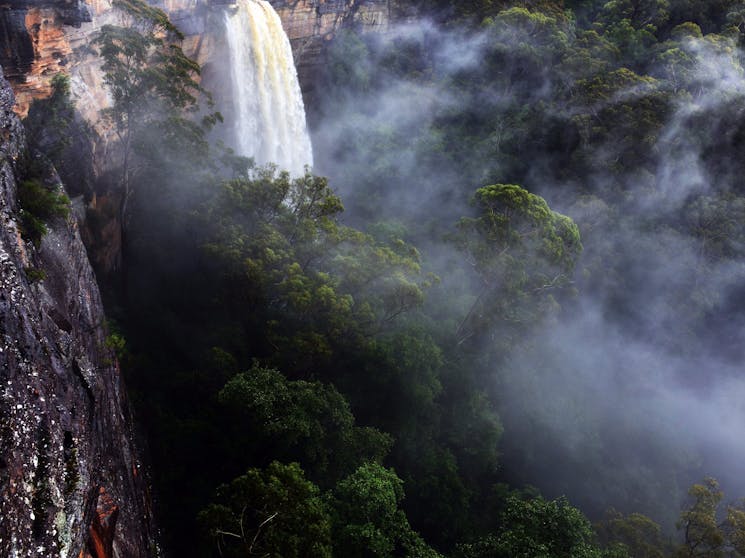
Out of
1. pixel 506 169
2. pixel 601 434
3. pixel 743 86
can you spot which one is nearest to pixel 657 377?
pixel 601 434

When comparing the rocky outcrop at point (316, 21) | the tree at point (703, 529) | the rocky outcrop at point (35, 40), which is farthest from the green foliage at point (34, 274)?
the rocky outcrop at point (316, 21)

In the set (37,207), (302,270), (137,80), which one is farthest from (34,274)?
(137,80)

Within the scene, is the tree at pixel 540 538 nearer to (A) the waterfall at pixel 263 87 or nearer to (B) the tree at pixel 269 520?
(B) the tree at pixel 269 520

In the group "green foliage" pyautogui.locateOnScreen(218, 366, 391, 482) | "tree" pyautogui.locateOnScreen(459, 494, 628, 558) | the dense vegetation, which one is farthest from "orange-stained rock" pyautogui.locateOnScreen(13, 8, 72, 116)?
"tree" pyautogui.locateOnScreen(459, 494, 628, 558)

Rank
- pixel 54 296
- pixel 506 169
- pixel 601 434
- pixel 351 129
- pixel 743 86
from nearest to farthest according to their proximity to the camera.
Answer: pixel 54 296 → pixel 601 434 → pixel 743 86 → pixel 506 169 → pixel 351 129

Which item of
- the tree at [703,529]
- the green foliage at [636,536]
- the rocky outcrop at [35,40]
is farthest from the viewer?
the green foliage at [636,536]

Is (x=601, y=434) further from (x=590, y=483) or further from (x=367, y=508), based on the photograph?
(x=367, y=508)
